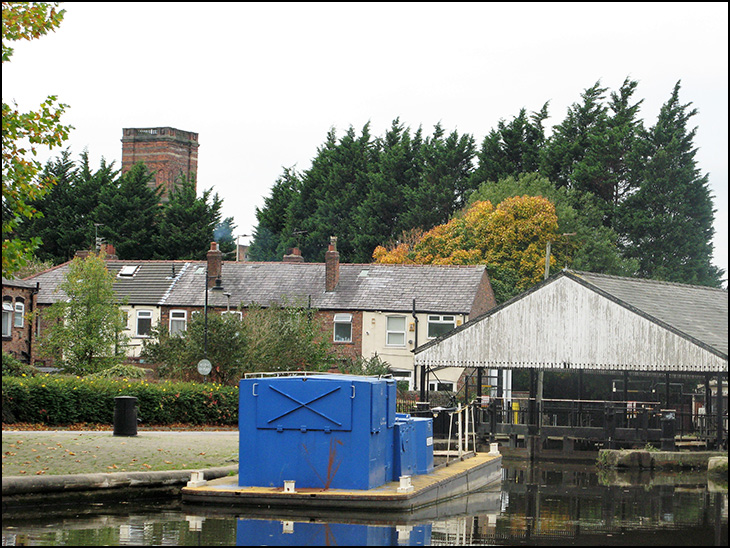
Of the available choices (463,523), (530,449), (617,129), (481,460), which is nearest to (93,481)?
(463,523)

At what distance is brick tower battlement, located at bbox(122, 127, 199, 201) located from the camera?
93.3m

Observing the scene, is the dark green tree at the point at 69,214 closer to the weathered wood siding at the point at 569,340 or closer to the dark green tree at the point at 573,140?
the dark green tree at the point at 573,140

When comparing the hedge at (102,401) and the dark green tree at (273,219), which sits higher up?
the dark green tree at (273,219)

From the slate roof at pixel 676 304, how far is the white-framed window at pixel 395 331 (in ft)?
57.3

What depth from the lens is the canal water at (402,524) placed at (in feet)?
49.5

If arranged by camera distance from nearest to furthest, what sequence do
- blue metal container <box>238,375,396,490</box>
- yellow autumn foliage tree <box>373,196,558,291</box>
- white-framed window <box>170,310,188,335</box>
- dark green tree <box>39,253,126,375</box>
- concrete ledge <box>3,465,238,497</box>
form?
blue metal container <box>238,375,396,490</box> → concrete ledge <box>3,465,238,497</box> → dark green tree <box>39,253,126,375</box> → white-framed window <box>170,310,188,335</box> → yellow autumn foliage tree <box>373,196,558,291</box>

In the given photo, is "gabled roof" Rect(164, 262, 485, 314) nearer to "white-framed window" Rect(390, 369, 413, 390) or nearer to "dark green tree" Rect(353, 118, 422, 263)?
"white-framed window" Rect(390, 369, 413, 390)

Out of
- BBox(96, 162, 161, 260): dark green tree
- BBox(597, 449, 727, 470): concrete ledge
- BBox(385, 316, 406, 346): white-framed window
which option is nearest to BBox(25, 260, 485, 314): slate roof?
BBox(385, 316, 406, 346): white-framed window

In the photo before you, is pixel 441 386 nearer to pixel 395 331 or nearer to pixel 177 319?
pixel 395 331

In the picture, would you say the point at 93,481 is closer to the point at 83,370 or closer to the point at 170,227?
the point at 83,370

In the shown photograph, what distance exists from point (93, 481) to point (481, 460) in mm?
8550

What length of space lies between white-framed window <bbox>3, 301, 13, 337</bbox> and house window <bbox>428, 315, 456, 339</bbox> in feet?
60.2

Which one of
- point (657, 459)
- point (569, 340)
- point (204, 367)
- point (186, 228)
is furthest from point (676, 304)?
point (186, 228)

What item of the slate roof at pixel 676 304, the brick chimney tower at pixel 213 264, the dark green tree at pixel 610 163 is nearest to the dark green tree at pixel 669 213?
the dark green tree at pixel 610 163
